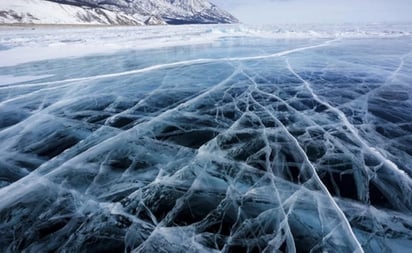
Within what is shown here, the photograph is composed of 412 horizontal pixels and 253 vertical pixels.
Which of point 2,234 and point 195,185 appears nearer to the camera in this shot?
point 2,234

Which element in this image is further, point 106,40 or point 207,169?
point 106,40

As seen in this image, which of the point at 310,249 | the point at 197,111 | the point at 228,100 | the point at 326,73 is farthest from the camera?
the point at 326,73

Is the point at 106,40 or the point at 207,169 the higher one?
the point at 207,169

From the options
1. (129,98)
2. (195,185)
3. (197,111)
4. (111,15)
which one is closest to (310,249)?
(195,185)

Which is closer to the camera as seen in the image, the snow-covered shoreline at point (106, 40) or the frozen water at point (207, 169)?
the frozen water at point (207, 169)

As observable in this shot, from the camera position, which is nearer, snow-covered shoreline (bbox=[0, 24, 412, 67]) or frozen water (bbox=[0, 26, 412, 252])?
frozen water (bbox=[0, 26, 412, 252])

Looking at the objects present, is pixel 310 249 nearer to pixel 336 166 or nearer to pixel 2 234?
pixel 336 166

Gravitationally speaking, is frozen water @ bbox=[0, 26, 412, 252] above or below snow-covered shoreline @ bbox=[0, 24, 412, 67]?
above

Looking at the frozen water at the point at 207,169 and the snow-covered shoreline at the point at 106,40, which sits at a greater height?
the frozen water at the point at 207,169
